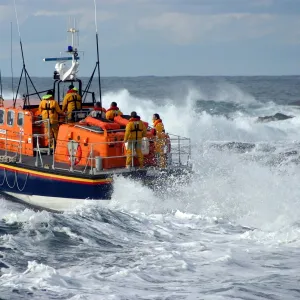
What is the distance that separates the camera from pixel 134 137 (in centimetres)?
1348

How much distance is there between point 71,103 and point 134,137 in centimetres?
214

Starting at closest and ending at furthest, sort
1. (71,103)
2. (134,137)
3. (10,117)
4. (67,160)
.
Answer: (134,137), (67,160), (71,103), (10,117)

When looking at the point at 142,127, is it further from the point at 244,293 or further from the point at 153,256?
the point at 244,293

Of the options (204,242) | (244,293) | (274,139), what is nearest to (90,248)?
(204,242)

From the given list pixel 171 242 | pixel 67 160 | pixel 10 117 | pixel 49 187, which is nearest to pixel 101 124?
pixel 67 160

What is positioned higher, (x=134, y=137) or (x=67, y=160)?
(x=134, y=137)

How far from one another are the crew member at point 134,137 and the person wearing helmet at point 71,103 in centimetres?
189

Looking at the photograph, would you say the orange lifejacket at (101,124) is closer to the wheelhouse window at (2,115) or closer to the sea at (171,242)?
the sea at (171,242)

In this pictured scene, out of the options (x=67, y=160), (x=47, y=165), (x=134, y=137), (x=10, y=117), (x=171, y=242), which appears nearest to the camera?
(x=171, y=242)

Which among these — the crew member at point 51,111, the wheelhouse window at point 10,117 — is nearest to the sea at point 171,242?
the crew member at point 51,111

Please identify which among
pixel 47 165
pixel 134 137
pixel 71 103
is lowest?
pixel 47 165

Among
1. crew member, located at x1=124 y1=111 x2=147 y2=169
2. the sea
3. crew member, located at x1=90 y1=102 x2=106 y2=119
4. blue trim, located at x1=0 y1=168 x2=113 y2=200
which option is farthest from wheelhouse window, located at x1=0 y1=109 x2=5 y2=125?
crew member, located at x1=124 y1=111 x2=147 y2=169

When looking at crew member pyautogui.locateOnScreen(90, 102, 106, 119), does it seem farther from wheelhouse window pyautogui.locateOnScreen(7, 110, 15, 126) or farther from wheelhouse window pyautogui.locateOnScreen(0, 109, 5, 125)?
wheelhouse window pyautogui.locateOnScreen(0, 109, 5, 125)

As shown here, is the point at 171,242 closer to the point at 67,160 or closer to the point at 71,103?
the point at 67,160
